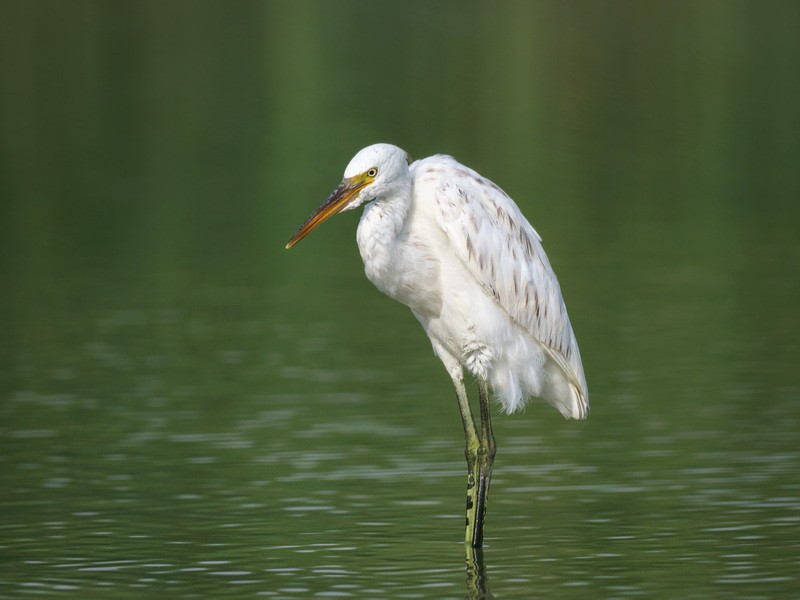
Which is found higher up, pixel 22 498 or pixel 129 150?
pixel 129 150

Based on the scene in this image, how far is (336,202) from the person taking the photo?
33.8 feet

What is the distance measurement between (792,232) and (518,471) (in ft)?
37.0

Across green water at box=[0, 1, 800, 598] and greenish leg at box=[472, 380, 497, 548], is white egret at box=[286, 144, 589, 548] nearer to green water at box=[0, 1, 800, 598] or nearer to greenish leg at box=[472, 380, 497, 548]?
greenish leg at box=[472, 380, 497, 548]

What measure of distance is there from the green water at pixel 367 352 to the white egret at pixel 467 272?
0.66 metres

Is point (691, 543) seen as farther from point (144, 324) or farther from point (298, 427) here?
point (144, 324)

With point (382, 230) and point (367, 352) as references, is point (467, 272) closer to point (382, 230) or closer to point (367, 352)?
point (382, 230)

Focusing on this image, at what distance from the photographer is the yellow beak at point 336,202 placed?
33.7ft

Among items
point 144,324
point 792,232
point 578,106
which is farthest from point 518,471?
point 578,106

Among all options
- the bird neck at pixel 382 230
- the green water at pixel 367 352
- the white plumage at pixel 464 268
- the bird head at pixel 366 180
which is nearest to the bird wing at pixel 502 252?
the white plumage at pixel 464 268

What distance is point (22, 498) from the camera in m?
11.9

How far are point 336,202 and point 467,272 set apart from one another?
868 millimetres

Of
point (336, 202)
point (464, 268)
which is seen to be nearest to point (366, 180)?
point (336, 202)

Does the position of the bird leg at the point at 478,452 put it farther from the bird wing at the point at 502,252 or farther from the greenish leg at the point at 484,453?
the bird wing at the point at 502,252

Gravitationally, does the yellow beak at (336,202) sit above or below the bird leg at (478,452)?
above
